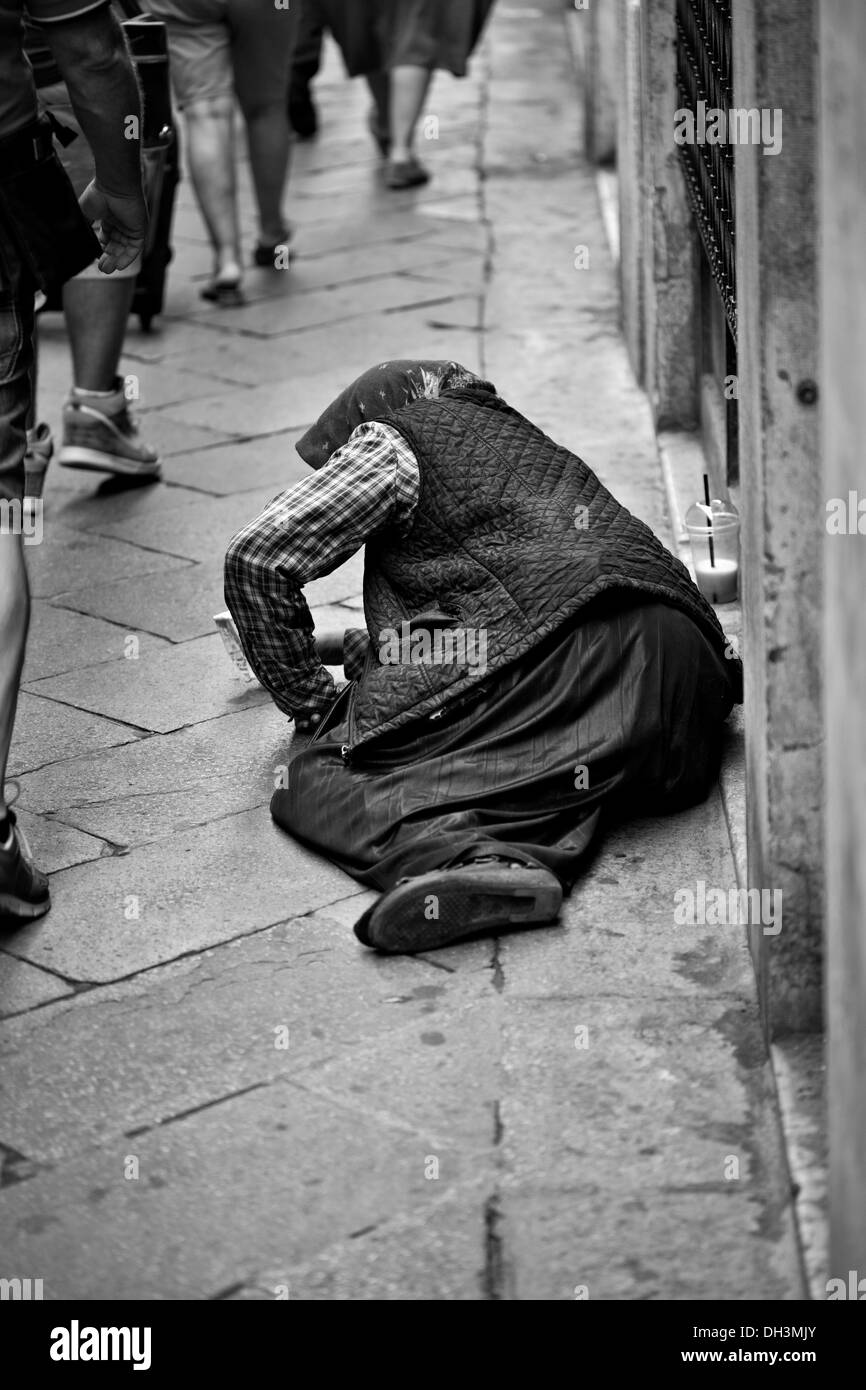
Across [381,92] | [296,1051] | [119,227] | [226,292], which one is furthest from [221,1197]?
[381,92]

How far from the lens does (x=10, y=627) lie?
3.09 meters

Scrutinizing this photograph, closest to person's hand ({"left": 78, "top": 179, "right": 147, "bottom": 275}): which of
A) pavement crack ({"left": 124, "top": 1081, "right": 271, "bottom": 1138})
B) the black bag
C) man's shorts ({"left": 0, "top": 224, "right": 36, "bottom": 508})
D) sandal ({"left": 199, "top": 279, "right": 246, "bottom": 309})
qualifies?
the black bag

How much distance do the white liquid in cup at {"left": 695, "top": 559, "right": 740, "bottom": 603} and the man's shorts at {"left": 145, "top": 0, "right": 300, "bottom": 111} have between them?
128 inches

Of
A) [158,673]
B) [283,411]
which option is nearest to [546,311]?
[283,411]

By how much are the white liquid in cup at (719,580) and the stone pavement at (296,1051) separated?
31.5 inches

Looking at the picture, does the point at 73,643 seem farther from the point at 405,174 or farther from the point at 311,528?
the point at 405,174

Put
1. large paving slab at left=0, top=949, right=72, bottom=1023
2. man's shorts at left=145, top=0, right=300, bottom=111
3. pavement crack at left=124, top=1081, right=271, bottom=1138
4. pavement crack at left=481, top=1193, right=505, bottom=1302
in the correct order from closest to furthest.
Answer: pavement crack at left=481, top=1193, right=505, bottom=1302, pavement crack at left=124, top=1081, right=271, bottom=1138, large paving slab at left=0, top=949, right=72, bottom=1023, man's shorts at left=145, top=0, right=300, bottom=111

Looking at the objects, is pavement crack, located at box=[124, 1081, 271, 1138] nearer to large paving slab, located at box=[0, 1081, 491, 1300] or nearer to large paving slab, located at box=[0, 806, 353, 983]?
large paving slab, located at box=[0, 1081, 491, 1300]

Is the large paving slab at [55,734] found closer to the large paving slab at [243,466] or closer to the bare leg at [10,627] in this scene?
the bare leg at [10,627]

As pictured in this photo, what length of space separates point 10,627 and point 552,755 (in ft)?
2.94

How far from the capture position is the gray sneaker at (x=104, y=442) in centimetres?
516

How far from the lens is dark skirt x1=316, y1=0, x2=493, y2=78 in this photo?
26.4 feet

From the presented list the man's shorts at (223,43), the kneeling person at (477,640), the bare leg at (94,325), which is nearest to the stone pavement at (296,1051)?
the kneeling person at (477,640)

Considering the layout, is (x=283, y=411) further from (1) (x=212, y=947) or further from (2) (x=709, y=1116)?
(2) (x=709, y=1116)
